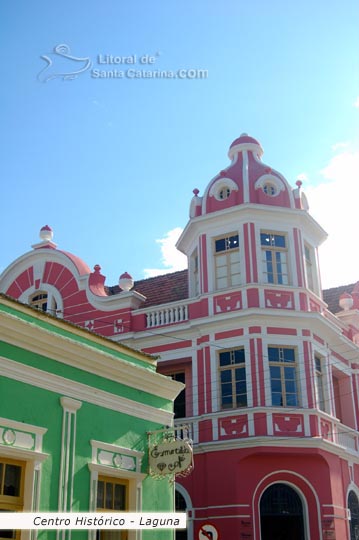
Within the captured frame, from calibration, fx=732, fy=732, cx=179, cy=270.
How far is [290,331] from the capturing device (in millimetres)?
21594

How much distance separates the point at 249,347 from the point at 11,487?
37.0 ft

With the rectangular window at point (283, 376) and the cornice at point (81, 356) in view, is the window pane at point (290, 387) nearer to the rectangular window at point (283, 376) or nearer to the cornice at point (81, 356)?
the rectangular window at point (283, 376)

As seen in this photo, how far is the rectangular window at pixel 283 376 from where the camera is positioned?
20844 mm

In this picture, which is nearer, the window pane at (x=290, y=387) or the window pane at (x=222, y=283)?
the window pane at (x=290, y=387)

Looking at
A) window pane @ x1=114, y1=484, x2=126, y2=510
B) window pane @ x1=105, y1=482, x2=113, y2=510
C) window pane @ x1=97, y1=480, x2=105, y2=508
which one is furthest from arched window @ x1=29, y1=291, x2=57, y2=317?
window pane @ x1=97, y1=480, x2=105, y2=508

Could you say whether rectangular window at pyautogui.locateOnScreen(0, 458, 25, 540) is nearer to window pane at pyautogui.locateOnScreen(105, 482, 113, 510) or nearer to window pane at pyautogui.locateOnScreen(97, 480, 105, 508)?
window pane at pyautogui.locateOnScreen(97, 480, 105, 508)

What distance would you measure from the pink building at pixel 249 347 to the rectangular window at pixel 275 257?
37 mm

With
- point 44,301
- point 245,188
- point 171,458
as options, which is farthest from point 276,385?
point 44,301

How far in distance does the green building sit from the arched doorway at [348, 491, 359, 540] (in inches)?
402

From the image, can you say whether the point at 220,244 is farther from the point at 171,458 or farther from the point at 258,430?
the point at 171,458

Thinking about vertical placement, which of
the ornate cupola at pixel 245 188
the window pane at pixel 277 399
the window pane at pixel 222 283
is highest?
the ornate cupola at pixel 245 188

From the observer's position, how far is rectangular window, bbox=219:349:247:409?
827 inches

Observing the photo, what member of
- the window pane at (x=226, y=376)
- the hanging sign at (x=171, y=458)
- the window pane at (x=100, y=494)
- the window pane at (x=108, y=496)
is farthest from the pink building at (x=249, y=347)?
the window pane at (x=100, y=494)

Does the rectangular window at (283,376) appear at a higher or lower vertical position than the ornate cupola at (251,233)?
lower
